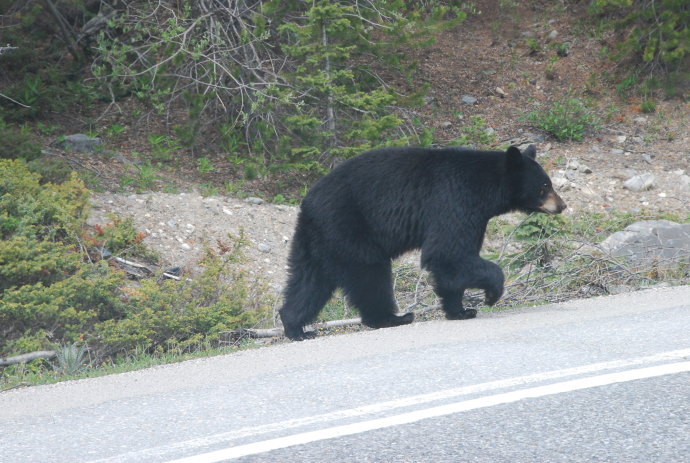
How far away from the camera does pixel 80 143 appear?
538 inches

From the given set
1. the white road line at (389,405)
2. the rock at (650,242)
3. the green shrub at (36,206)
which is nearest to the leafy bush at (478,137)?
the rock at (650,242)

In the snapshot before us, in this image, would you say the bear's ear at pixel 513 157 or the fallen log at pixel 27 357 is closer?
the bear's ear at pixel 513 157

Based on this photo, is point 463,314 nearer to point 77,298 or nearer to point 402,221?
point 402,221

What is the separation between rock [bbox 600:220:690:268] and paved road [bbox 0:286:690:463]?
146 inches

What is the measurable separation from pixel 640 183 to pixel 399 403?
11220 mm

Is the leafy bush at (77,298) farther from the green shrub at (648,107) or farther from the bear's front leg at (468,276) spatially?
the green shrub at (648,107)

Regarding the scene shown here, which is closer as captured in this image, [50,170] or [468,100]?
[50,170]

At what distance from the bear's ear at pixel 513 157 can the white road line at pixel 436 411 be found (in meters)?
2.53

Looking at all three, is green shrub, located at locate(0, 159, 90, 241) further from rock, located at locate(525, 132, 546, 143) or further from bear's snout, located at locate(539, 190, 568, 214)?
rock, located at locate(525, 132, 546, 143)

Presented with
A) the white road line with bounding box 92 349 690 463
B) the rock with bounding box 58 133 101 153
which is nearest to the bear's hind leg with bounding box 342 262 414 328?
the white road line with bounding box 92 349 690 463

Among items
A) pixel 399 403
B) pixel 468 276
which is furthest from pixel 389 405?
pixel 468 276

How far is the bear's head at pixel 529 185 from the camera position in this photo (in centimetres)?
677

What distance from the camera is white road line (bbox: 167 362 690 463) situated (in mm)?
3512

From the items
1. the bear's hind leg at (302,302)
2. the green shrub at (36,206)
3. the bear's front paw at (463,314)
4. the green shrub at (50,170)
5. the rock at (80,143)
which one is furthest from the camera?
the rock at (80,143)
